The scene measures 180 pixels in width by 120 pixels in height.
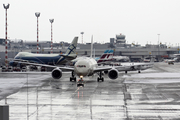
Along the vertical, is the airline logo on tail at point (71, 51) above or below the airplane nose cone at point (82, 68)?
above

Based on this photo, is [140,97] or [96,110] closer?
[96,110]

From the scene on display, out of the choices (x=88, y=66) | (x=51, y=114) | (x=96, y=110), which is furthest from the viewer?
(x=88, y=66)

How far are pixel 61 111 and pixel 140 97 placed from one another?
A: 9596 mm

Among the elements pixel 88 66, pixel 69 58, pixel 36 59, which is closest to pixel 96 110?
pixel 88 66

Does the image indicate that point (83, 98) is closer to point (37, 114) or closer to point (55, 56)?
point (37, 114)

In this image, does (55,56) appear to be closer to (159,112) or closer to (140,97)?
(140,97)

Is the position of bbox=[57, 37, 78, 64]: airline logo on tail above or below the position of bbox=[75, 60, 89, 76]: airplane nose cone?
above

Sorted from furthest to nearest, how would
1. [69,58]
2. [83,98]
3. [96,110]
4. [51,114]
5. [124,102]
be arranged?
[69,58], [83,98], [124,102], [96,110], [51,114]

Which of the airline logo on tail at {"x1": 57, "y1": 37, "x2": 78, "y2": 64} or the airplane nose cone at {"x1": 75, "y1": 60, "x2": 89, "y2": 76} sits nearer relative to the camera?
the airplane nose cone at {"x1": 75, "y1": 60, "x2": 89, "y2": 76}

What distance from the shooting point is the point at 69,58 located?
81.3 meters

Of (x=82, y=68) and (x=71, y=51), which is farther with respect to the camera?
(x=71, y=51)

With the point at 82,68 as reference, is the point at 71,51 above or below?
above

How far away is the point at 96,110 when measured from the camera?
66.3 feet

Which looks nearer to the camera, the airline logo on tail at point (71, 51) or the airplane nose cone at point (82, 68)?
the airplane nose cone at point (82, 68)
